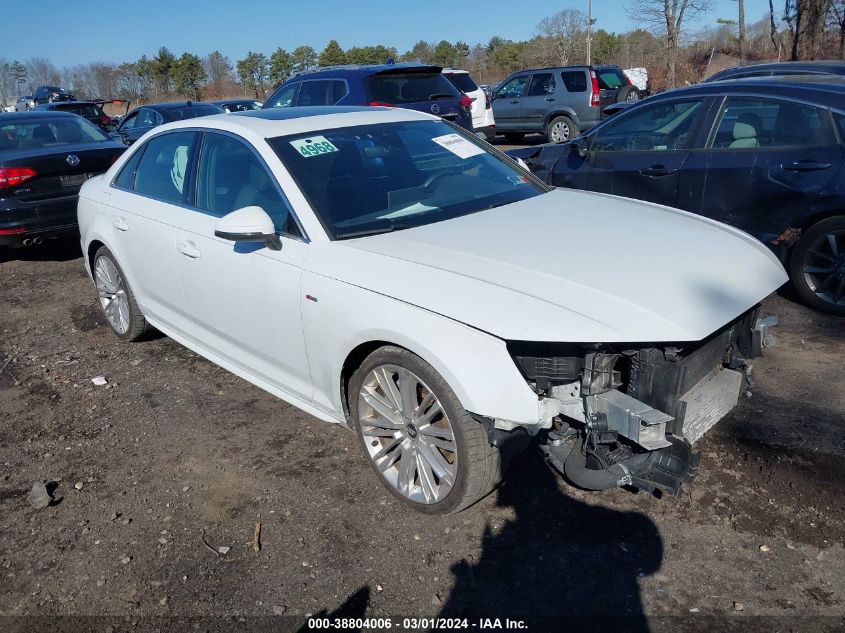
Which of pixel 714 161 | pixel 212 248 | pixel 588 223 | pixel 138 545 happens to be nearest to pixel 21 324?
pixel 212 248

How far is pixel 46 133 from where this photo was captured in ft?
27.2

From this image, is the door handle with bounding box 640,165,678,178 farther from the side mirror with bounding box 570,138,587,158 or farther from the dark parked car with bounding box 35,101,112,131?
the dark parked car with bounding box 35,101,112,131

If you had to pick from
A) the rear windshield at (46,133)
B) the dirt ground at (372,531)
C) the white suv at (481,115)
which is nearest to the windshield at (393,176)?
the dirt ground at (372,531)

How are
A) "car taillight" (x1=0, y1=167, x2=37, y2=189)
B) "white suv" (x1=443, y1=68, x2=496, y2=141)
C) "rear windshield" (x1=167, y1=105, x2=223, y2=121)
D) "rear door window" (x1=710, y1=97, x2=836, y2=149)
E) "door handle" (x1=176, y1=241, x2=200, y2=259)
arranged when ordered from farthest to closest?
"rear windshield" (x1=167, y1=105, x2=223, y2=121)
"white suv" (x1=443, y1=68, x2=496, y2=141)
"car taillight" (x1=0, y1=167, x2=37, y2=189)
"rear door window" (x1=710, y1=97, x2=836, y2=149)
"door handle" (x1=176, y1=241, x2=200, y2=259)

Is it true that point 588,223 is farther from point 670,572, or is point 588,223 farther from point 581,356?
point 670,572

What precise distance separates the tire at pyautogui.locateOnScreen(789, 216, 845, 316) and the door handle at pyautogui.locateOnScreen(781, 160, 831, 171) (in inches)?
15.0

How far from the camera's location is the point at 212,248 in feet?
12.6

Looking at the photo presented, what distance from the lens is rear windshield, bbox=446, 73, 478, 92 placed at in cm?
1340

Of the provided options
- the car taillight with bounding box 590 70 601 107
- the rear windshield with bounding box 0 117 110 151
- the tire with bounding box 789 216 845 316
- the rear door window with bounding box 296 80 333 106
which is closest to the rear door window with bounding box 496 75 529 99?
the car taillight with bounding box 590 70 601 107

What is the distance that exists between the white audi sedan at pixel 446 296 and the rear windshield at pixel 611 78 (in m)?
13.4

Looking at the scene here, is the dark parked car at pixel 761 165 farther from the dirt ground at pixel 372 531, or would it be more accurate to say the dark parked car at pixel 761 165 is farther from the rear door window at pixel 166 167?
the rear door window at pixel 166 167

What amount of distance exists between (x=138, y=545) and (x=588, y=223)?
258 cm

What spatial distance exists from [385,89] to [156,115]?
21.0 feet

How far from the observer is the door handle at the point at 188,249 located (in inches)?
156
